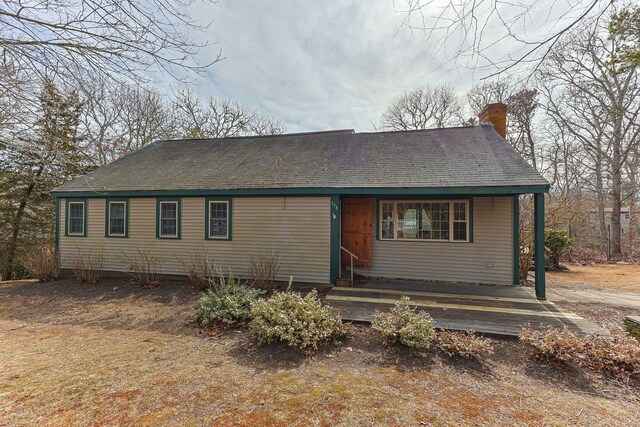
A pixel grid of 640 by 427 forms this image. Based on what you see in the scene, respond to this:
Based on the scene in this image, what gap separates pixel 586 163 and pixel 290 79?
19.5 meters

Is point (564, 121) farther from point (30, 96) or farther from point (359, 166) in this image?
point (30, 96)

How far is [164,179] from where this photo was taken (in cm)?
870

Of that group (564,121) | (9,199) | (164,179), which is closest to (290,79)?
(164,179)

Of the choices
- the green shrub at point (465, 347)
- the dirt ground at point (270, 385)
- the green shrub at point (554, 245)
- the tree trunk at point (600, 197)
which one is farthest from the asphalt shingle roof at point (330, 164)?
the tree trunk at point (600, 197)

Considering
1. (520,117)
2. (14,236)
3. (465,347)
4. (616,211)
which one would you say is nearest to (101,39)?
(465,347)

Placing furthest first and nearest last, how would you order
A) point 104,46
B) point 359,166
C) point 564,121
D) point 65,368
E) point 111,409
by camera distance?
1. point 564,121
2. point 359,166
3. point 104,46
4. point 65,368
5. point 111,409

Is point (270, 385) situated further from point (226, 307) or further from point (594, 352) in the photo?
point (594, 352)

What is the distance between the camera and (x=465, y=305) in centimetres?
547

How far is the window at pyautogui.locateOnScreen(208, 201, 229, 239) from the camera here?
794 cm

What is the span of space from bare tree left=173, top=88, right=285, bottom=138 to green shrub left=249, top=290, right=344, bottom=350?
18.7 metres

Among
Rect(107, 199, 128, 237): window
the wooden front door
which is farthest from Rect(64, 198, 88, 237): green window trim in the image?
the wooden front door

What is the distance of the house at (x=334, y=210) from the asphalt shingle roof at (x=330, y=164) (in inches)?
2.0

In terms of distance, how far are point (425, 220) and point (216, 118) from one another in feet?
60.9

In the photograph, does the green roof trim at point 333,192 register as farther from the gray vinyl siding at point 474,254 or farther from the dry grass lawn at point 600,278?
the dry grass lawn at point 600,278
